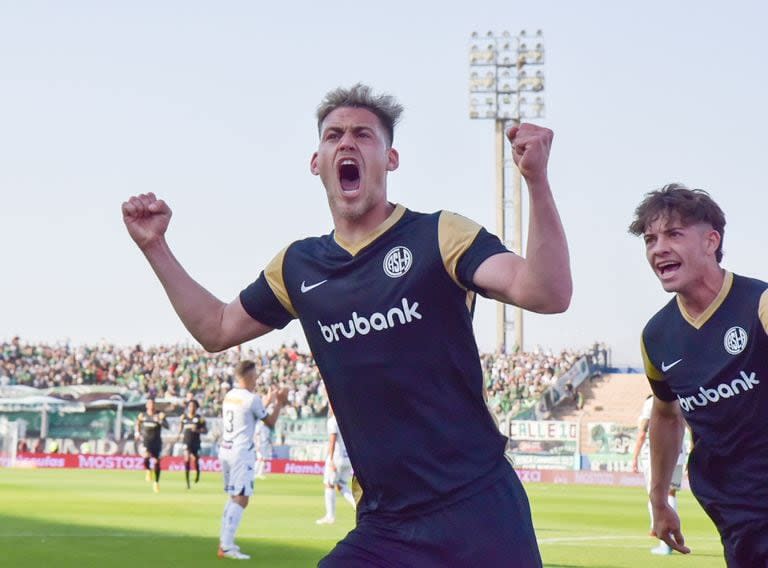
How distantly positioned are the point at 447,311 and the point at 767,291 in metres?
2.28

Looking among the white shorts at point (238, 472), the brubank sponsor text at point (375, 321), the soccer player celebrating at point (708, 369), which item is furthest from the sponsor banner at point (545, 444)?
the brubank sponsor text at point (375, 321)

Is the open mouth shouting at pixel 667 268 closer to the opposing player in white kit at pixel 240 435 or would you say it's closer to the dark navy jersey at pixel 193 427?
the opposing player in white kit at pixel 240 435

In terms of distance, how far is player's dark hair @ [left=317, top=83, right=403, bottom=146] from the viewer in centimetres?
525

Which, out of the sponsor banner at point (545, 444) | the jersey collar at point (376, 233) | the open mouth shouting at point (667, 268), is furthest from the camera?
the sponsor banner at point (545, 444)

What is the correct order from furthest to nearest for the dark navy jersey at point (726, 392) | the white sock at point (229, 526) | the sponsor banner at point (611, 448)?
the sponsor banner at point (611, 448) < the white sock at point (229, 526) < the dark navy jersey at point (726, 392)

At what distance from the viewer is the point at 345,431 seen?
5133mm

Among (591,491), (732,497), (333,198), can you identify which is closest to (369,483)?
(333,198)

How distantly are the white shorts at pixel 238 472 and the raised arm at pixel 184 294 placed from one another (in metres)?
10.9

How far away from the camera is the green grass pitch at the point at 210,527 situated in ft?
54.3

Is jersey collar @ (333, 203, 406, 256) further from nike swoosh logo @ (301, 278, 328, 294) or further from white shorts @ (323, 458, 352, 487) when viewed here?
white shorts @ (323, 458, 352, 487)

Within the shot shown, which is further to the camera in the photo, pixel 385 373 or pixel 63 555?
pixel 63 555

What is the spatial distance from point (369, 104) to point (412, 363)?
1082 mm

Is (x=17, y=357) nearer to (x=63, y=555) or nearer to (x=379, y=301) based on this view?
(x=63, y=555)

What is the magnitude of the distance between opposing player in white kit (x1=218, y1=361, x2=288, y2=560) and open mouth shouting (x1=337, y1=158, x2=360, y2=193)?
11240 mm
